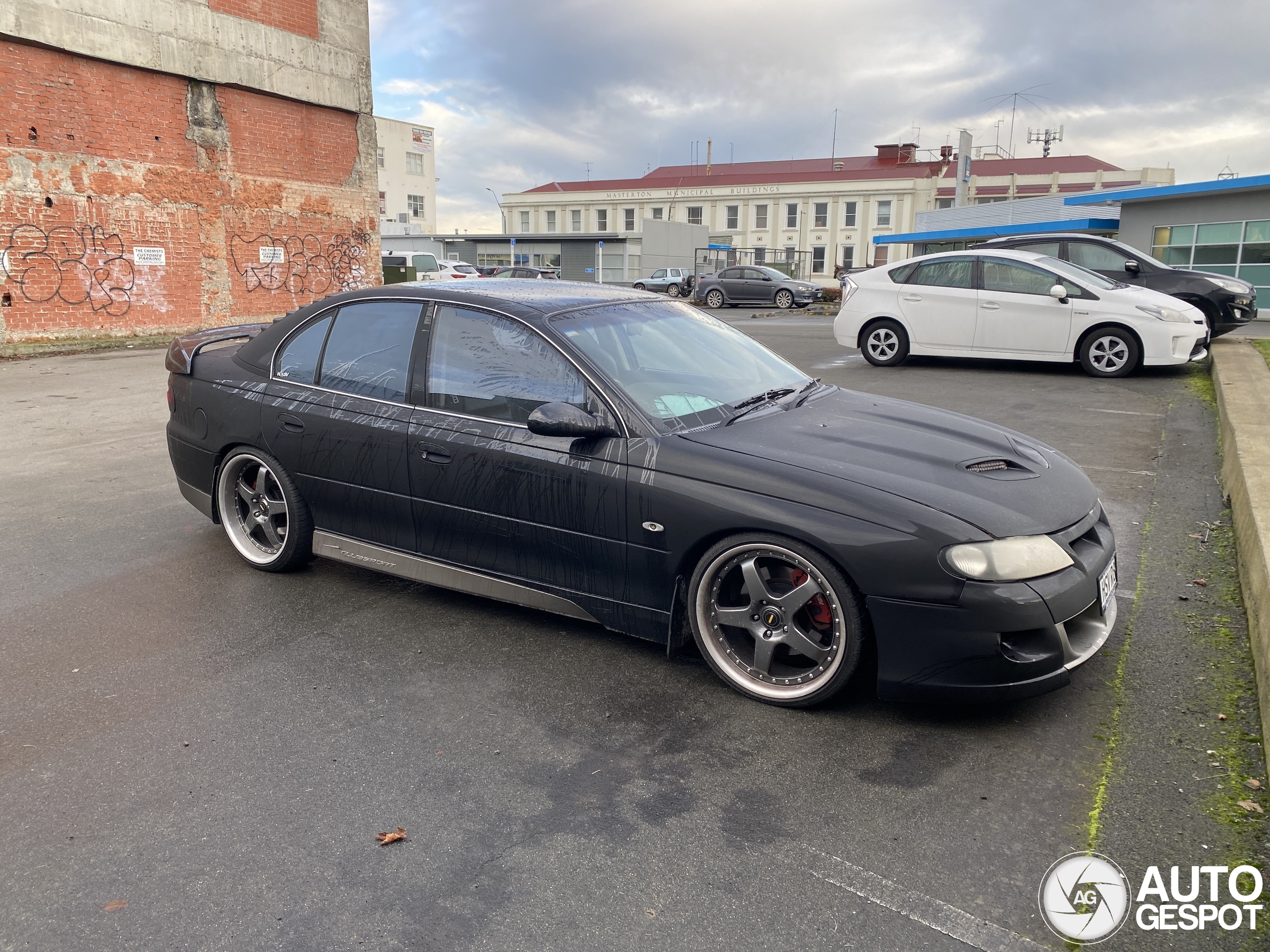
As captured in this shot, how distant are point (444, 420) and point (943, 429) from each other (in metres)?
2.21

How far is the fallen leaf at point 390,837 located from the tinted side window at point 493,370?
68.2 inches

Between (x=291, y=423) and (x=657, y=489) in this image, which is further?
(x=291, y=423)

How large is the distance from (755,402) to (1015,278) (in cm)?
867

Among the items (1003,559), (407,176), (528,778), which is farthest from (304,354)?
(407,176)

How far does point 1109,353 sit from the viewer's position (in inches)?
449

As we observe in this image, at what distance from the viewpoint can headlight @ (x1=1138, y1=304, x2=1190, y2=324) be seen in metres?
11.0

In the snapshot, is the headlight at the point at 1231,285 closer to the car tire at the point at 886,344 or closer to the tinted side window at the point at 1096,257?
the tinted side window at the point at 1096,257

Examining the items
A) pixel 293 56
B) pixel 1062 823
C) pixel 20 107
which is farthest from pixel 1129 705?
pixel 293 56

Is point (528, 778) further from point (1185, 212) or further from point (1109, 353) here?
point (1185, 212)

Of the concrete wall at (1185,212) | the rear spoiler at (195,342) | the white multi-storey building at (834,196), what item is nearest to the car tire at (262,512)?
the rear spoiler at (195,342)

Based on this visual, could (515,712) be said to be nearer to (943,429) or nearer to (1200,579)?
(943,429)

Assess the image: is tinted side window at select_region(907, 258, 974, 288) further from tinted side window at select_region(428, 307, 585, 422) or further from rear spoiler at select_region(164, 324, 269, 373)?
tinted side window at select_region(428, 307, 585, 422)

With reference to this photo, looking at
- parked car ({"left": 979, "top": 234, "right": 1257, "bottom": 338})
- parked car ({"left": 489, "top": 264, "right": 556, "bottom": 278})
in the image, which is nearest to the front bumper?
parked car ({"left": 979, "top": 234, "right": 1257, "bottom": 338})

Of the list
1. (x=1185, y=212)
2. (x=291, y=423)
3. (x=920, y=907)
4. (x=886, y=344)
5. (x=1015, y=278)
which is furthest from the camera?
(x=1185, y=212)
